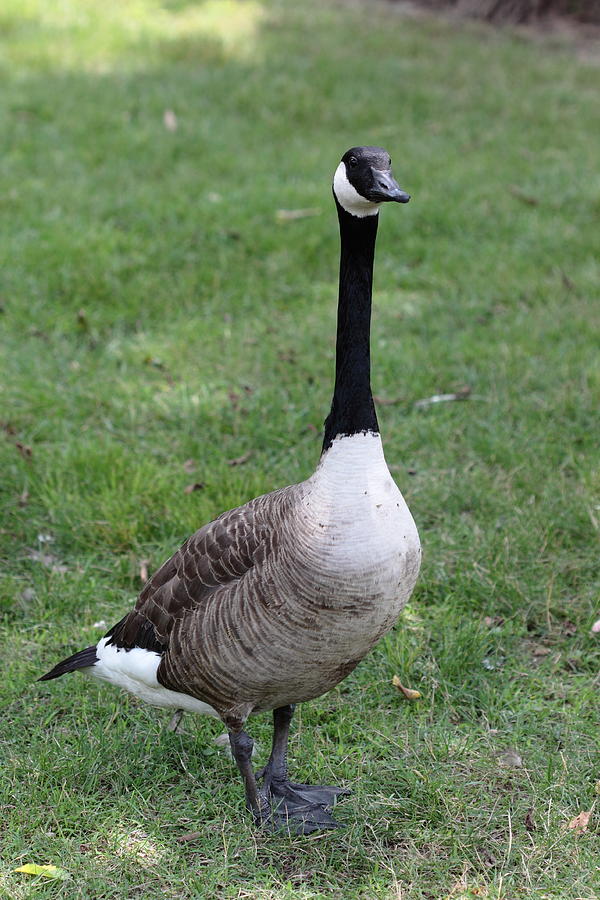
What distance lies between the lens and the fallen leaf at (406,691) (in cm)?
370

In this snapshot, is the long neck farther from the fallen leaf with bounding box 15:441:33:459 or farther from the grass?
the fallen leaf with bounding box 15:441:33:459

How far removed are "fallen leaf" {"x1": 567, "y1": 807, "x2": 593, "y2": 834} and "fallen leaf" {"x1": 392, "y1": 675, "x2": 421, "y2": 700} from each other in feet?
2.51

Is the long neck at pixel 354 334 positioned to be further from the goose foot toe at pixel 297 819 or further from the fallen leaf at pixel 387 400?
the fallen leaf at pixel 387 400

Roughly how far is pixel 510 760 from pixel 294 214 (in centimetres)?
470

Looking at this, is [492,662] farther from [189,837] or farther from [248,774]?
[189,837]

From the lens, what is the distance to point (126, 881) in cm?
294

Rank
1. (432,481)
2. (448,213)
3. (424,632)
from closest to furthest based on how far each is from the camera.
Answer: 1. (424,632)
2. (432,481)
3. (448,213)

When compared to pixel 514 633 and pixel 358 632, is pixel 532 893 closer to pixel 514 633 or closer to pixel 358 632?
pixel 358 632

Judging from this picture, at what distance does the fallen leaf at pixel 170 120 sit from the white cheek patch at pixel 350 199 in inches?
235

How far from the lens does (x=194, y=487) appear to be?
15.3 ft

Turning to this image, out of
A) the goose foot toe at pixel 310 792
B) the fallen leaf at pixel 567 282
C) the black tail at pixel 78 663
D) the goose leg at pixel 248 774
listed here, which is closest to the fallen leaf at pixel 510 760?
the goose foot toe at pixel 310 792

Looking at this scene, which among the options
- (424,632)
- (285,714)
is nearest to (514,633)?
(424,632)

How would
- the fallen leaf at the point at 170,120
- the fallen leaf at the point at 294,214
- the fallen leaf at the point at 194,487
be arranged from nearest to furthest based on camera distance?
the fallen leaf at the point at 194,487 → the fallen leaf at the point at 294,214 → the fallen leaf at the point at 170,120

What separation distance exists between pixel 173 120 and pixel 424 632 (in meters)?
5.98
